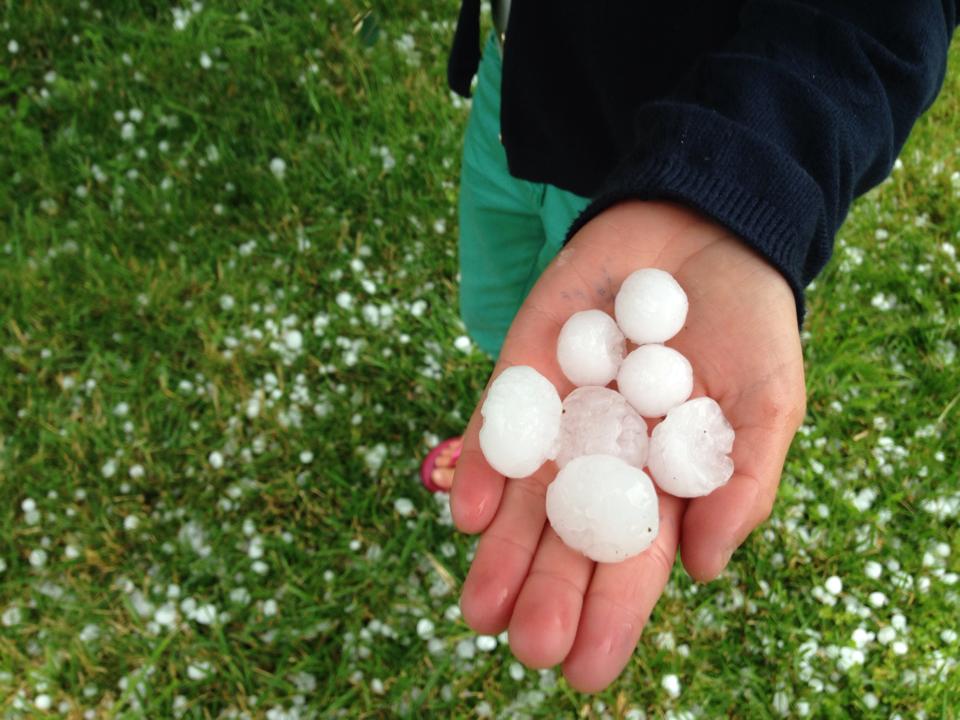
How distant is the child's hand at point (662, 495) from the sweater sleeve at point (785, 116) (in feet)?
0.26

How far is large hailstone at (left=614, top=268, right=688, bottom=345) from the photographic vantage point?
51.8 inches

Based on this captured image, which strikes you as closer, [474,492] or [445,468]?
[474,492]

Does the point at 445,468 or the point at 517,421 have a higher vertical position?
the point at 517,421

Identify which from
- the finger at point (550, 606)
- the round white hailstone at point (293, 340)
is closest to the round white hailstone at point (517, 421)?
the finger at point (550, 606)

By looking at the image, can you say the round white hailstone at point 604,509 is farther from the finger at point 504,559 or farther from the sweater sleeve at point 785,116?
the sweater sleeve at point 785,116

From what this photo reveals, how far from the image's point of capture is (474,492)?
1235mm

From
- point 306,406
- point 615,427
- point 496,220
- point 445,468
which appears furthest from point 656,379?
point 306,406

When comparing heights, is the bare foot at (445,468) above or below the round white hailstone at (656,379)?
below

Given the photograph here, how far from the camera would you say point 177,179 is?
2.63 m

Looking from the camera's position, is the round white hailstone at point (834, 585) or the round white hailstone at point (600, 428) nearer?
the round white hailstone at point (600, 428)

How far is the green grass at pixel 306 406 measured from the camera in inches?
75.4

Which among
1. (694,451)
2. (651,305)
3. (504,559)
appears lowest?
(504,559)

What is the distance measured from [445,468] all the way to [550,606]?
3.29ft

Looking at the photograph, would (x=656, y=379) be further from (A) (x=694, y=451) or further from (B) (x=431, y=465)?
(B) (x=431, y=465)
